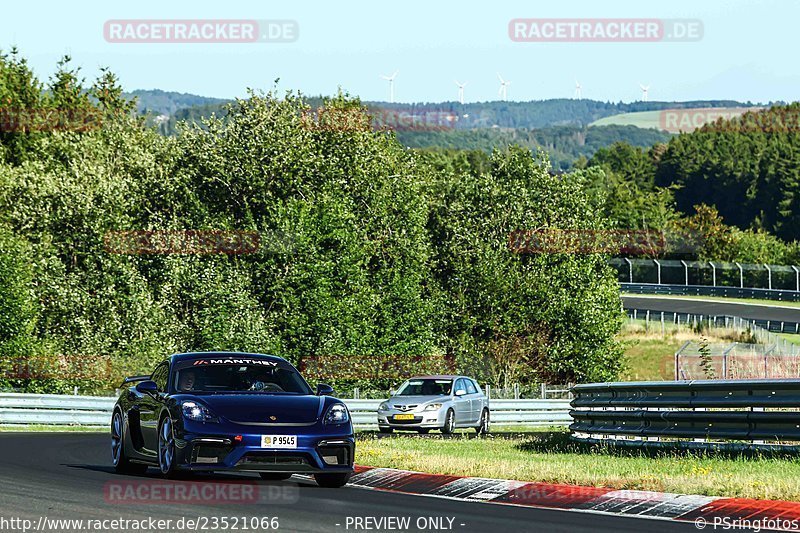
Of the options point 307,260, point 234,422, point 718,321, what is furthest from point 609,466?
point 718,321

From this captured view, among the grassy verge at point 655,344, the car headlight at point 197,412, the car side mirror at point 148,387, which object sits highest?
the car side mirror at point 148,387

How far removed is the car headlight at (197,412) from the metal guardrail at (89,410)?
69.5 ft

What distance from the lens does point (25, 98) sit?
8200 cm

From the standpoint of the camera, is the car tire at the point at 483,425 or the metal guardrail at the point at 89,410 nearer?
the car tire at the point at 483,425

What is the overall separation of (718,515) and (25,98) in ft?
252

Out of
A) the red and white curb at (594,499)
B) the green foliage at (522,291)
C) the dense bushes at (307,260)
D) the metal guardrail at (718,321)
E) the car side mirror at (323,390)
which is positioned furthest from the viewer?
the metal guardrail at (718,321)

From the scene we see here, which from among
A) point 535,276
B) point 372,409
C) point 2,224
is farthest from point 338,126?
point 372,409

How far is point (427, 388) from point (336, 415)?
1662 cm

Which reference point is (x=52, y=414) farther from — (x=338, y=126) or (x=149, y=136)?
(x=149, y=136)

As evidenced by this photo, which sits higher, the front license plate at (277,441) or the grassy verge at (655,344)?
the front license plate at (277,441)

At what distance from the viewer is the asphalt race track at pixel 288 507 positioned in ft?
34.9

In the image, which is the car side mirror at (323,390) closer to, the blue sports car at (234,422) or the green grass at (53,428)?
the blue sports car at (234,422)

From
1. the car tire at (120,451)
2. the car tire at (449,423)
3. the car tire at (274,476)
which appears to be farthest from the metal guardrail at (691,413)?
the car tire at (449,423)

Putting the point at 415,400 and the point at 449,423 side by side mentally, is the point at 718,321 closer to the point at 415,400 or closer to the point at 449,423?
the point at 449,423
